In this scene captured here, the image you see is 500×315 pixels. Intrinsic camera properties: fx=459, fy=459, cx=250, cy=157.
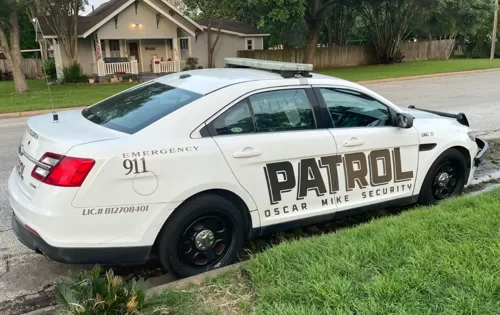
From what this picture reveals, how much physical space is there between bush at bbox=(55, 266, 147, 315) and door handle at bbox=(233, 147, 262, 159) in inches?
50.7

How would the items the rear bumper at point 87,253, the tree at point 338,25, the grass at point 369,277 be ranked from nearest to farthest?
1. the grass at point 369,277
2. the rear bumper at point 87,253
3. the tree at point 338,25

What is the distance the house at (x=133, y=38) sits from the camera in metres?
27.4

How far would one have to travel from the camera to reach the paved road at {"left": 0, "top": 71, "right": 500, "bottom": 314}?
370 centimetres

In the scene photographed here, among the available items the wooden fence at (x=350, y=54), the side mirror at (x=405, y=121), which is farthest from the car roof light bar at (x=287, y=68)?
the wooden fence at (x=350, y=54)

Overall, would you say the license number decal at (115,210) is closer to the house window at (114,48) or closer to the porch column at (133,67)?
the porch column at (133,67)

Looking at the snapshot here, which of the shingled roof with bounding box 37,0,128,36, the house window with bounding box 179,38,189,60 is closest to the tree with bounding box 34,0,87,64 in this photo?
the shingled roof with bounding box 37,0,128,36

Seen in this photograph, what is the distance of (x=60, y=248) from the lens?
312 centimetres

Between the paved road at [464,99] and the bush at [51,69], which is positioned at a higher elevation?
the bush at [51,69]

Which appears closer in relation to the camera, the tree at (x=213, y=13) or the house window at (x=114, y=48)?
the tree at (x=213, y=13)

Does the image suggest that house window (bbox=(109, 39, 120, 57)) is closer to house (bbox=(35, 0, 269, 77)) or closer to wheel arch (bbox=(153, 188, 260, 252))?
house (bbox=(35, 0, 269, 77))

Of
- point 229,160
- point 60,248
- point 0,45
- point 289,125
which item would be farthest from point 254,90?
point 0,45

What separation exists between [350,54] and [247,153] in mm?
36844

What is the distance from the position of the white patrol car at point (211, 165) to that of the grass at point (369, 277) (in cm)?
44

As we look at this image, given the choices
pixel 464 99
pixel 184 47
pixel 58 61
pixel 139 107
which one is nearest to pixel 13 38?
pixel 58 61
